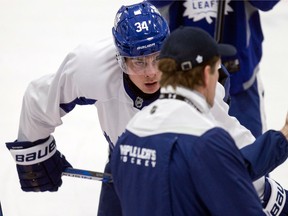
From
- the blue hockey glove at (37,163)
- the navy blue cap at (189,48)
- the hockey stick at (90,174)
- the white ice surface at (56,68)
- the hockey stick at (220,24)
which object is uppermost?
the navy blue cap at (189,48)

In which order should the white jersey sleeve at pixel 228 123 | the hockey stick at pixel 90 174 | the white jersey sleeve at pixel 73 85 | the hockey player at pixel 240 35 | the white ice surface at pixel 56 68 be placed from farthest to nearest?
1. the white ice surface at pixel 56 68
2. the hockey player at pixel 240 35
3. the hockey stick at pixel 90 174
4. the white jersey sleeve at pixel 73 85
5. the white jersey sleeve at pixel 228 123

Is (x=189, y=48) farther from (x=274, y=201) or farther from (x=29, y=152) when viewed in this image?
(x=29, y=152)

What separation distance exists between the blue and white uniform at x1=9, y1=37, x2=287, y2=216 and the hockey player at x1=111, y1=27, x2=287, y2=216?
21.2 inches

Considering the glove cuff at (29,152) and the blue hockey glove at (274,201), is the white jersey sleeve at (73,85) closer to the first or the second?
the glove cuff at (29,152)

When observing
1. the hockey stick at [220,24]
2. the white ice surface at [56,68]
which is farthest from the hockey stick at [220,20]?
the white ice surface at [56,68]

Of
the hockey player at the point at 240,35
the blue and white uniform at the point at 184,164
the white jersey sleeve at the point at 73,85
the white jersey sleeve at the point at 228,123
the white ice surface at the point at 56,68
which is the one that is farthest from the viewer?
the white ice surface at the point at 56,68

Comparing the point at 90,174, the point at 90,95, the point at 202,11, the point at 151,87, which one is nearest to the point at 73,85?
the point at 90,95

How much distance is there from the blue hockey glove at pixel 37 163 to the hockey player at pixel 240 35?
66 cm

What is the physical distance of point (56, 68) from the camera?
420 cm

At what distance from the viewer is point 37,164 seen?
7.68 ft

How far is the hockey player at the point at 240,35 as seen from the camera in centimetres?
247

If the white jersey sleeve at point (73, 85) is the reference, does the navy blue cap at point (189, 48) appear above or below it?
above

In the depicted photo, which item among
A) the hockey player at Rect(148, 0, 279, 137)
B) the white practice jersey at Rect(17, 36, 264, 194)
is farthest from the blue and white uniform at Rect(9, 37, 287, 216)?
the hockey player at Rect(148, 0, 279, 137)

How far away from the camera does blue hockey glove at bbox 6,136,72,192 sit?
→ 233 cm
